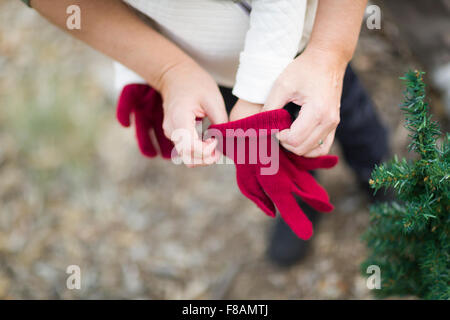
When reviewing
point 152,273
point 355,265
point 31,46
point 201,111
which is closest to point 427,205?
point 201,111

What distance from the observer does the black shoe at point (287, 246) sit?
60.3 inches

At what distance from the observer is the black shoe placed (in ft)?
5.02

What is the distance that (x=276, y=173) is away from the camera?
0.80m

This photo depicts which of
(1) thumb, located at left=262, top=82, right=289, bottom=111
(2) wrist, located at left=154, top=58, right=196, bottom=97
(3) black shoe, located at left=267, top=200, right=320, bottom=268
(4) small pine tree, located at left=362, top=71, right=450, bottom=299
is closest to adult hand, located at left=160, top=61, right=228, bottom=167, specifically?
(2) wrist, located at left=154, top=58, right=196, bottom=97

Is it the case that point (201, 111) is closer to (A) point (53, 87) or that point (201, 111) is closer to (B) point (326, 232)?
(B) point (326, 232)

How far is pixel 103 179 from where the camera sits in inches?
73.7

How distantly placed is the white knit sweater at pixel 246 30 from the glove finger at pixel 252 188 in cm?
16

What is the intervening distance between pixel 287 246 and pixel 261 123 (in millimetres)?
911

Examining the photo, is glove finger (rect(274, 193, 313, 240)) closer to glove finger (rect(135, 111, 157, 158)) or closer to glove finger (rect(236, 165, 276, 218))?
glove finger (rect(236, 165, 276, 218))

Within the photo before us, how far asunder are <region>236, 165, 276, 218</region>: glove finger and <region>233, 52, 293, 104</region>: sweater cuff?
6.2 inches

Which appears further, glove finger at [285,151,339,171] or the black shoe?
the black shoe

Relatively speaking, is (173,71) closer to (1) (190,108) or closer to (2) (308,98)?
(1) (190,108)

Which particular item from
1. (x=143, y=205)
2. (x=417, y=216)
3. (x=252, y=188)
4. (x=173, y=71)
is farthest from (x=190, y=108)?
(x=143, y=205)

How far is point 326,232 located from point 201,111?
1014 millimetres
